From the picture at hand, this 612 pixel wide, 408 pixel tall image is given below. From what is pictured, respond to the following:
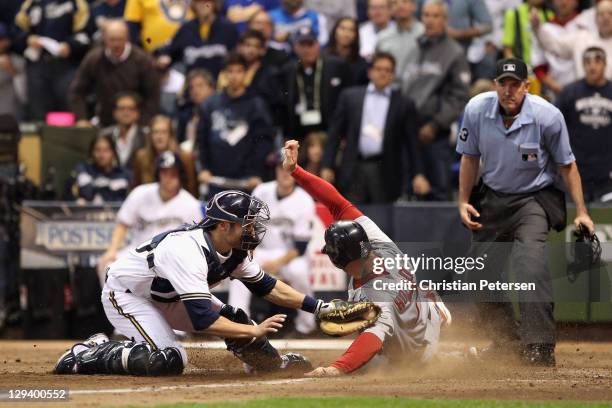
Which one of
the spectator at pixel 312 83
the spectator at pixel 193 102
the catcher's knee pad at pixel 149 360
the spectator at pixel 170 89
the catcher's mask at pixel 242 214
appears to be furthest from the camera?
the spectator at pixel 170 89

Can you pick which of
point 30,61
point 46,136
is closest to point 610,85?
point 46,136

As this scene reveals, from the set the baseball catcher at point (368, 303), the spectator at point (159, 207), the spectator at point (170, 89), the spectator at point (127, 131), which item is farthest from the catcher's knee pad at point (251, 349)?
the spectator at point (170, 89)

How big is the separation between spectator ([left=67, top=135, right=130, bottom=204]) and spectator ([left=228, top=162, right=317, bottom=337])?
66.2 inches

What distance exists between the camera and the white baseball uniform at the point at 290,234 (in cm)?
1378

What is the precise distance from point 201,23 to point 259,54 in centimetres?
129

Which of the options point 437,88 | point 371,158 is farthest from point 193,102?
point 437,88

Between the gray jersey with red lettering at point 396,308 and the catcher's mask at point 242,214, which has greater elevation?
the catcher's mask at point 242,214

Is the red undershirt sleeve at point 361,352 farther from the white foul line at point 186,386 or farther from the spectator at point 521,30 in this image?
the spectator at point 521,30

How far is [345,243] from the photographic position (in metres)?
9.07

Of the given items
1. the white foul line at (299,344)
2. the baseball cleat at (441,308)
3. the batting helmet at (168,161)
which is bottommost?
the white foul line at (299,344)

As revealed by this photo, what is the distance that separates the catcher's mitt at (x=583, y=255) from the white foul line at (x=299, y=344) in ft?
8.53

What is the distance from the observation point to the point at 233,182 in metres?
14.4

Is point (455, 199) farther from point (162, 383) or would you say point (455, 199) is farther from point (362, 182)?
point (162, 383)

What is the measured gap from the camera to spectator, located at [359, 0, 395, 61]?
15.7 metres
